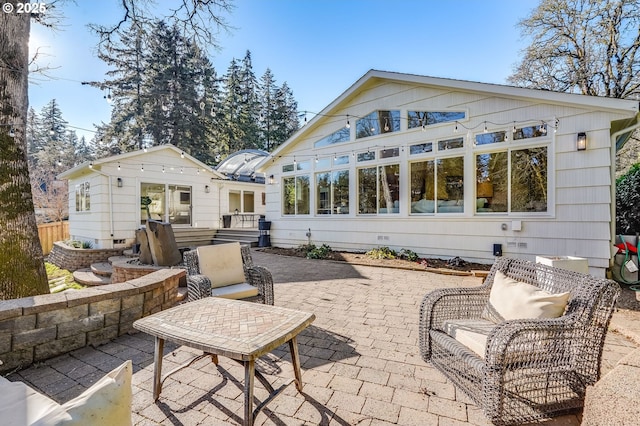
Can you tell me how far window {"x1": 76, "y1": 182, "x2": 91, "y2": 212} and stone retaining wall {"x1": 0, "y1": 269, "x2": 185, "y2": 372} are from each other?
935 centimetres

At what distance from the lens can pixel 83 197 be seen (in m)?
10.8

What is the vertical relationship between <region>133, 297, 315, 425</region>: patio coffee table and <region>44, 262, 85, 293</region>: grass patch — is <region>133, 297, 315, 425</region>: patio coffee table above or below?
above

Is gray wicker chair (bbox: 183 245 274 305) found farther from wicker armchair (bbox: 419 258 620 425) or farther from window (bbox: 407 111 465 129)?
window (bbox: 407 111 465 129)

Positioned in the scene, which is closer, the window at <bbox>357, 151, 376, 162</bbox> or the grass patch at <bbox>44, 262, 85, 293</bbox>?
the grass patch at <bbox>44, 262, 85, 293</bbox>

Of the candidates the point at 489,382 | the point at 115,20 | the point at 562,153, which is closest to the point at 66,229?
the point at 115,20

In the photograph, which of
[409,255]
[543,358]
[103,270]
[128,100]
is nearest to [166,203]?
[103,270]

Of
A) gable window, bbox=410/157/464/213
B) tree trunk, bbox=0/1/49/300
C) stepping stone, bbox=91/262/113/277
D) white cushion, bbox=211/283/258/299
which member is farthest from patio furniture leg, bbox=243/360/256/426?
stepping stone, bbox=91/262/113/277

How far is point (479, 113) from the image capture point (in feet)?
21.3

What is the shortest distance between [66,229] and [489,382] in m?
16.6

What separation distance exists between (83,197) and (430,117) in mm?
11872

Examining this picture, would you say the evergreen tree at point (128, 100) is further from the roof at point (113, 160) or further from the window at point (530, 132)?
the window at point (530, 132)

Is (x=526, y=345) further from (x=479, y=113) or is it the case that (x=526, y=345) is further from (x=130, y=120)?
(x=130, y=120)

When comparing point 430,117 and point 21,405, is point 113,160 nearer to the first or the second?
point 430,117

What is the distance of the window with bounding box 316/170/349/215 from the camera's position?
8.74 m
